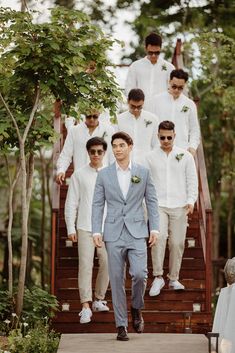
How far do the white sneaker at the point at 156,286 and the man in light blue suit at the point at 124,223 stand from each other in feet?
6.71

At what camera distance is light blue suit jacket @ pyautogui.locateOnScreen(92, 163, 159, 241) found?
10258 millimetres

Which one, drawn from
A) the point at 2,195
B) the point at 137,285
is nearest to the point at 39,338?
the point at 137,285

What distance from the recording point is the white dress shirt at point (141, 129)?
13570 millimetres

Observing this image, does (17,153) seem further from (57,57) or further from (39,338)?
(39,338)

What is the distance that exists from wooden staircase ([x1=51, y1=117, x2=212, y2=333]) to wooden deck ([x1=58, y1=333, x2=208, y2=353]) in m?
1.87

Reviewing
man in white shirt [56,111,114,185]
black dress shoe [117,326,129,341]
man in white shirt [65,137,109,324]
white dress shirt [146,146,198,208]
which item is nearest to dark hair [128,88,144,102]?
man in white shirt [56,111,114,185]

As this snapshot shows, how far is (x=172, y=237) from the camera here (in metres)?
12.2

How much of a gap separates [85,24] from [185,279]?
3469 mm

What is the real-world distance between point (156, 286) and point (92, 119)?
236 centimetres

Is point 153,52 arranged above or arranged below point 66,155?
above

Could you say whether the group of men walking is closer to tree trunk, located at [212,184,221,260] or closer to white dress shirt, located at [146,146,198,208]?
white dress shirt, located at [146,146,198,208]

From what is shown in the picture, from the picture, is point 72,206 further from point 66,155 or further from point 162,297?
point 162,297

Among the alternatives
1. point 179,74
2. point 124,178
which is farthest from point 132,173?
point 179,74

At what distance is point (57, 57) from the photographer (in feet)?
38.6
